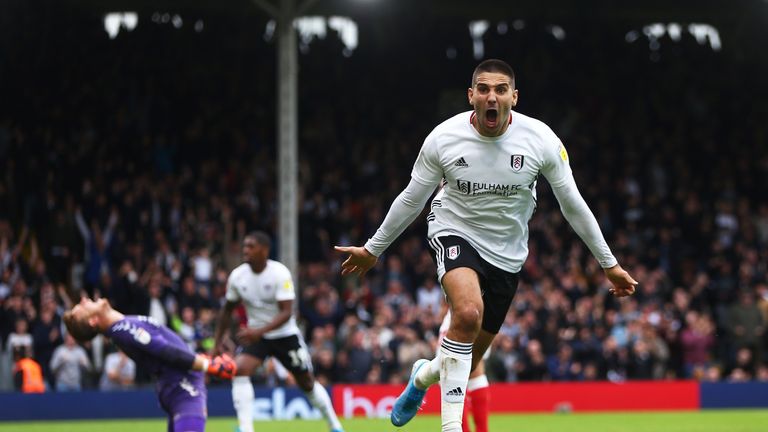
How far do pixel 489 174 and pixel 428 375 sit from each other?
164 centimetres

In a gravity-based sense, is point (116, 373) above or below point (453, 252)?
below

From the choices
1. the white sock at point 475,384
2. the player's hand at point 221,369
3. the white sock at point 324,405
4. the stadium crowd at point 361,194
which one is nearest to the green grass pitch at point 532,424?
the stadium crowd at point 361,194

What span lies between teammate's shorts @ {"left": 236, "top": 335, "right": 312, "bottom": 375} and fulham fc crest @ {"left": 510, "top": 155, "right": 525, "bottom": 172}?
592 cm

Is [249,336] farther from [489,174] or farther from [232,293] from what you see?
[489,174]

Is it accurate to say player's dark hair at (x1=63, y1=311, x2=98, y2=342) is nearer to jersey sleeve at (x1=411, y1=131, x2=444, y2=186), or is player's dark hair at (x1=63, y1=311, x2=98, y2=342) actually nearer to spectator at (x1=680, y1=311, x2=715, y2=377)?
jersey sleeve at (x1=411, y1=131, x2=444, y2=186)

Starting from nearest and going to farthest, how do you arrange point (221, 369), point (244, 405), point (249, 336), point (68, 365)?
point (221, 369)
point (244, 405)
point (249, 336)
point (68, 365)

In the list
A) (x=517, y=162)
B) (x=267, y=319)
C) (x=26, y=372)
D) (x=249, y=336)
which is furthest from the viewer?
(x=26, y=372)

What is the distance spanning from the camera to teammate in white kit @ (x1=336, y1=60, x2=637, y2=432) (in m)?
8.64

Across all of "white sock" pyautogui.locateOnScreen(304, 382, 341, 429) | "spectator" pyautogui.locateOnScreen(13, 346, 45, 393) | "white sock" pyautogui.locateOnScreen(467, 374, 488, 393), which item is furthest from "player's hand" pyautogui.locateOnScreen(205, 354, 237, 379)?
"spectator" pyautogui.locateOnScreen(13, 346, 45, 393)

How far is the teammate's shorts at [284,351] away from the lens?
1414 centimetres

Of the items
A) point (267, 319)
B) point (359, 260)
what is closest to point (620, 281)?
point (359, 260)

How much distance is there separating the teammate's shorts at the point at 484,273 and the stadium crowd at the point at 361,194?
12.1 metres

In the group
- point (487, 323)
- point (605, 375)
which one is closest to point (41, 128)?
point (605, 375)

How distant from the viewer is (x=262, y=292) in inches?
563
